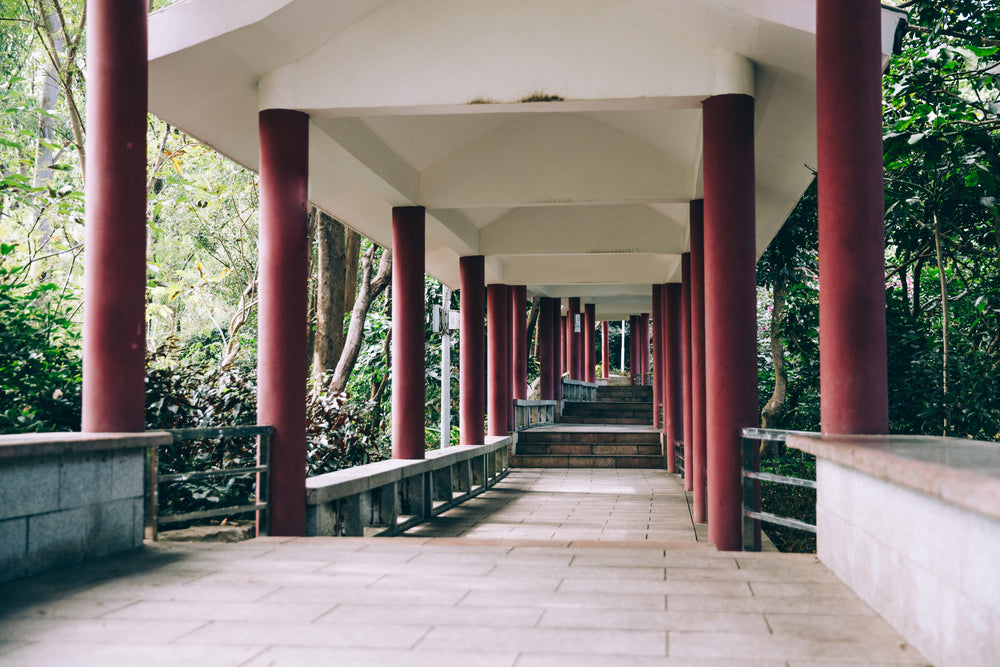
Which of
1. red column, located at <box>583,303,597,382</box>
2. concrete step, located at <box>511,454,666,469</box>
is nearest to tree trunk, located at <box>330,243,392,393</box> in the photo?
concrete step, located at <box>511,454,666,469</box>

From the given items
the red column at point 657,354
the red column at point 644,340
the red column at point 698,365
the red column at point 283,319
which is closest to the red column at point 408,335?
the red column at point 698,365

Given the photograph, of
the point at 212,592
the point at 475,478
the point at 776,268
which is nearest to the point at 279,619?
the point at 212,592

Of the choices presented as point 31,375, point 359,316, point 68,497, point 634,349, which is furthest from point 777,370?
point 634,349

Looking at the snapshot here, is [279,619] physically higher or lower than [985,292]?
lower

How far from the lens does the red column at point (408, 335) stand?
966cm

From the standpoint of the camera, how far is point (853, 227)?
192 inches

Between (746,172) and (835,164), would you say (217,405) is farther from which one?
(835,164)

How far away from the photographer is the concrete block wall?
258 centimetres

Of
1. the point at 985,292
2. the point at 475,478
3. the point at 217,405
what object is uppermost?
the point at 985,292

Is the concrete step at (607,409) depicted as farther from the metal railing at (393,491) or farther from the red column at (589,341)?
the metal railing at (393,491)

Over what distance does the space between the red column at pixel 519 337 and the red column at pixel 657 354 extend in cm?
272

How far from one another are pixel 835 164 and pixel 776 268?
783 centimetres

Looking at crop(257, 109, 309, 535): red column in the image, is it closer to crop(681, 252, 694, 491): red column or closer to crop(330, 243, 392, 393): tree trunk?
crop(681, 252, 694, 491): red column

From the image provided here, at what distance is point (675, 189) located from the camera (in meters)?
9.37
